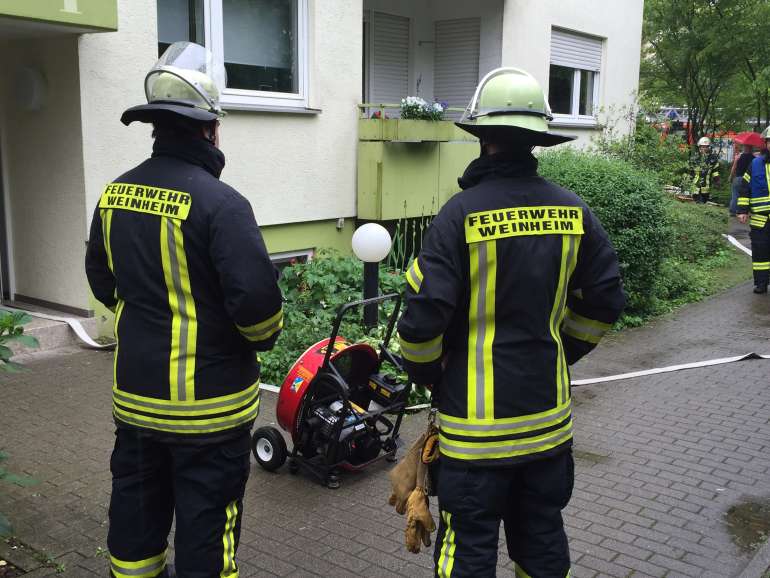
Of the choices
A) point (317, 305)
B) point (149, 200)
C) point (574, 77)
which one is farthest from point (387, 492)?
point (574, 77)

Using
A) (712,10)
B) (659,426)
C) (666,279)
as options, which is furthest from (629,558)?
(712,10)

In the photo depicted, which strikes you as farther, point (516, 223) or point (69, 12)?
point (69, 12)

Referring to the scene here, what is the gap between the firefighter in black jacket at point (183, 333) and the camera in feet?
9.13

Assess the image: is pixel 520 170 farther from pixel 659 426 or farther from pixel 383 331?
pixel 383 331

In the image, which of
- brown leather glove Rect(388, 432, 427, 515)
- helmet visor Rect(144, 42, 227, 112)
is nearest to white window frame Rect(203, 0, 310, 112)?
helmet visor Rect(144, 42, 227, 112)

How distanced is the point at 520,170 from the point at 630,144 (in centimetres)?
1146

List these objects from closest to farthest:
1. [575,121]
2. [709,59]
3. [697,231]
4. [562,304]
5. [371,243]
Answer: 1. [562,304]
2. [371,243]
3. [697,231]
4. [575,121]
5. [709,59]

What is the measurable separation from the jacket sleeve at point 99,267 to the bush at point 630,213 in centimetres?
624

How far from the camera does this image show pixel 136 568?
296 cm

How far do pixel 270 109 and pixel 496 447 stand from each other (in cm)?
622

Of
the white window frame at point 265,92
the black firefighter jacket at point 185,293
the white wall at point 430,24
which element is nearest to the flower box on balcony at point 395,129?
the white window frame at point 265,92

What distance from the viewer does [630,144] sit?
1355 cm

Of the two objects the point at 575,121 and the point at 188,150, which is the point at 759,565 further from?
the point at 575,121

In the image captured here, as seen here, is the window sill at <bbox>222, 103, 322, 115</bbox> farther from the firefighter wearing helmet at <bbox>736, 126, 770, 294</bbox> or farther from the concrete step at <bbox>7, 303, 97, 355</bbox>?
the firefighter wearing helmet at <bbox>736, 126, 770, 294</bbox>
